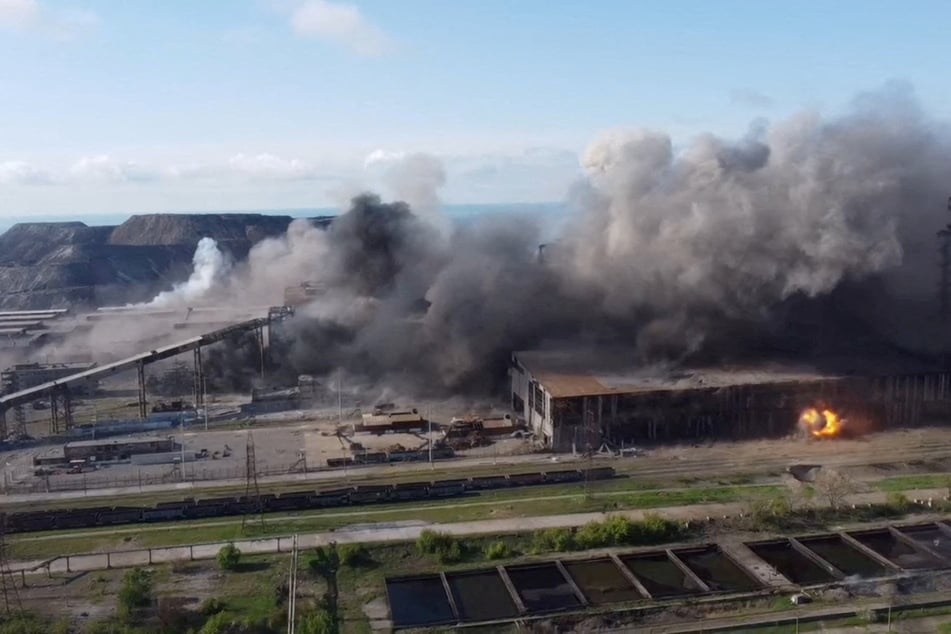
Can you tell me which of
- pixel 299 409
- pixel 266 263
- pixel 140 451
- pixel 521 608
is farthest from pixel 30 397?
pixel 266 263

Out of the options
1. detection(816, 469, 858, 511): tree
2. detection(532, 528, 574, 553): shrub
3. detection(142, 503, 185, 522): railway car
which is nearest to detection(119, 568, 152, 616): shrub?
detection(142, 503, 185, 522): railway car

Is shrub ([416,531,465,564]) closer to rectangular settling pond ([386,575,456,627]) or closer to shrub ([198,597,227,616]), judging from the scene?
rectangular settling pond ([386,575,456,627])

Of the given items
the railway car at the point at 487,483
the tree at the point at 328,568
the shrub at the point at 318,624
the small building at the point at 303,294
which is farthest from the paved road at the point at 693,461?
the small building at the point at 303,294

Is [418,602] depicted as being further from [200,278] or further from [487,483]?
[200,278]

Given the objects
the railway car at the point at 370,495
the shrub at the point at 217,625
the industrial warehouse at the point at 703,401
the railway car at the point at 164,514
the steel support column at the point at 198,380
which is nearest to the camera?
the shrub at the point at 217,625

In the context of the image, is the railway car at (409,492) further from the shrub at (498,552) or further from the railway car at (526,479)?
the shrub at (498,552)

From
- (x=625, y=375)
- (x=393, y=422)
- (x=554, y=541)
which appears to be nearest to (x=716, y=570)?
(x=554, y=541)
